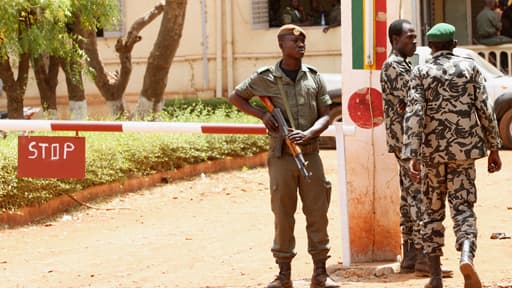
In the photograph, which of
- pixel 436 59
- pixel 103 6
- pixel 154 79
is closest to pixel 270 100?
pixel 436 59

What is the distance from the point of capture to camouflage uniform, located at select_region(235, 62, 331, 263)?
794cm

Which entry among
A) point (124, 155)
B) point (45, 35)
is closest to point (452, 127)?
point (124, 155)

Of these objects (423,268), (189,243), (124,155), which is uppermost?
(124,155)

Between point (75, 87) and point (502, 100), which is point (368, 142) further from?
point (75, 87)

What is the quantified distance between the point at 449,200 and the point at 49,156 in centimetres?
435

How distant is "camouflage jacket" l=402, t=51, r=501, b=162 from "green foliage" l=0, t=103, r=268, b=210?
5766mm

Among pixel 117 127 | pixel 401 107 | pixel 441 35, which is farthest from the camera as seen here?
pixel 117 127

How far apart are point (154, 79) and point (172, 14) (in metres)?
1.05

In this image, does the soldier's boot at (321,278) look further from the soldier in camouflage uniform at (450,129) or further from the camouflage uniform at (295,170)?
the soldier in camouflage uniform at (450,129)

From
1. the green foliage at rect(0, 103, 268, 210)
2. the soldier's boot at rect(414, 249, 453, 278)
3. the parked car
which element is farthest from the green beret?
the parked car

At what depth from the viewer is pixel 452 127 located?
7.53 meters

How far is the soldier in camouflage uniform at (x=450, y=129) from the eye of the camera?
7516 mm

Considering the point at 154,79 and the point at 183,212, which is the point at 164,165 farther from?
the point at 154,79

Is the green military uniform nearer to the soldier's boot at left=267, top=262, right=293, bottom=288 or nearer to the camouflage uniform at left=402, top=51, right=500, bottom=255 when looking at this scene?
the camouflage uniform at left=402, top=51, right=500, bottom=255
